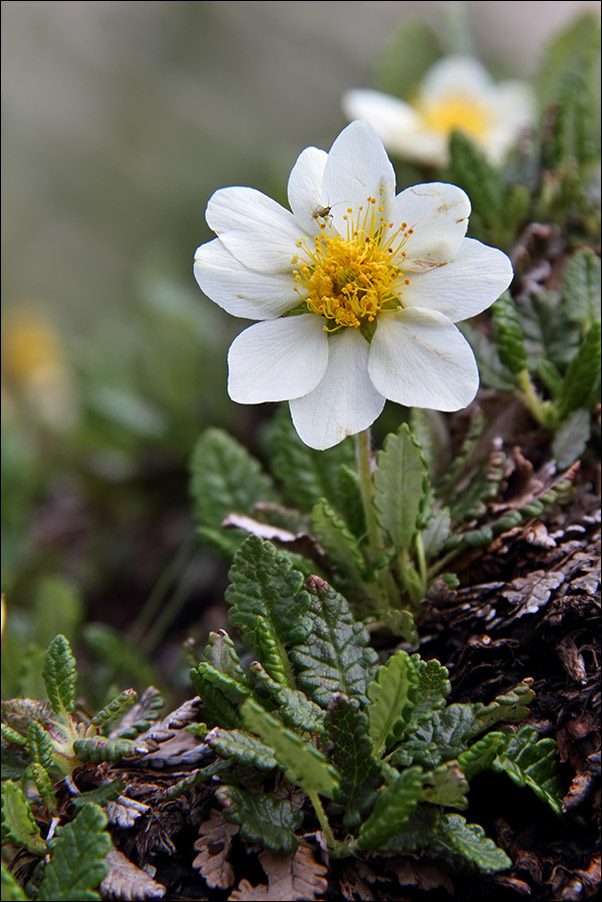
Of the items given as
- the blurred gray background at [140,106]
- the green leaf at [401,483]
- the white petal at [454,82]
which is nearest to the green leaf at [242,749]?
the green leaf at [401,483]

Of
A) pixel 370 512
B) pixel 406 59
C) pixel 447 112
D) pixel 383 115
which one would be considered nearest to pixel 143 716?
pixel 370 512

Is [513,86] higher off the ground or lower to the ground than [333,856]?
higher

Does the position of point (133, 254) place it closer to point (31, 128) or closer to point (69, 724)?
point (31, 128)

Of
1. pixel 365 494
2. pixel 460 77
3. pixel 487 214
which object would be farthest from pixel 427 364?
pixel 460 77

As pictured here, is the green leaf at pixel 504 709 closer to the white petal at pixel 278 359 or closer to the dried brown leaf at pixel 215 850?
the dried brown leaf at pixel 215 850

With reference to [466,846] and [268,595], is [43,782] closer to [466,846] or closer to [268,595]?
[268,595]

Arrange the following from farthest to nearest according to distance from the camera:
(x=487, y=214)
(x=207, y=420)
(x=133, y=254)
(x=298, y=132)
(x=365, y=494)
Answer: (x=133, y=254)
(x=298, y=132)
(x=207, y=420)
(x=487, y=214)
(x=365, y=494)
